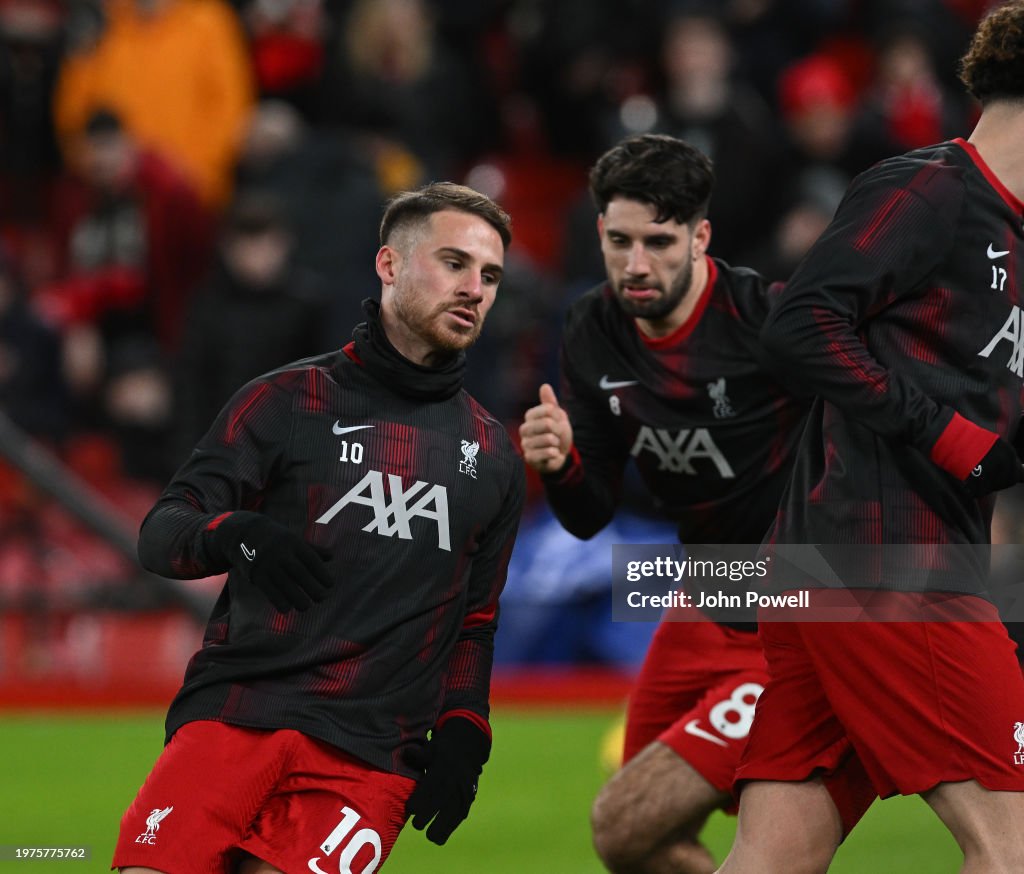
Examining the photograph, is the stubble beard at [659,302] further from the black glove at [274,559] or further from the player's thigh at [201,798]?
the player's thigh at [201,798]

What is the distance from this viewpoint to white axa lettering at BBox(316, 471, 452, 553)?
3938 millimetres

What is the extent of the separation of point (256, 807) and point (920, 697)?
1.44 m

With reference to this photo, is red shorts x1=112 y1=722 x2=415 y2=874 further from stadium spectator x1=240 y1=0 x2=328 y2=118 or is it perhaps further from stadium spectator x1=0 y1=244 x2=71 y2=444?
stadium spectator x1=240 y1=0 x2=328 y2=118

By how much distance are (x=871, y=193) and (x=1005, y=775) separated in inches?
49.3

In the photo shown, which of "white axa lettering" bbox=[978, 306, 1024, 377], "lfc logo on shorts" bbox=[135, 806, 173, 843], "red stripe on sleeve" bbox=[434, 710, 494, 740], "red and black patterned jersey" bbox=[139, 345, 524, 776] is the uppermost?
"white axa lettering" bbox=[978, 306, 1024, 377]

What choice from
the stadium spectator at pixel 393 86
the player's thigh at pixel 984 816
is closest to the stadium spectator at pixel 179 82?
the stadium spectator at pixel 393 86

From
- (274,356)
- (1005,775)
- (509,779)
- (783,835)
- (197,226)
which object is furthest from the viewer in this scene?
(197,226)

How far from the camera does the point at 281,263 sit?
9.94 metres

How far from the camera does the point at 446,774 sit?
3848 millimetres

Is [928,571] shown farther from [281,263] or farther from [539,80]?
[539,80]

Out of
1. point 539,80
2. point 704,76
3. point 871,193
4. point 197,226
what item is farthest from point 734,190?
point 871,193

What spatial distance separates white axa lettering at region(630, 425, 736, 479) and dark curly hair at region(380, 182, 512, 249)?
930mm

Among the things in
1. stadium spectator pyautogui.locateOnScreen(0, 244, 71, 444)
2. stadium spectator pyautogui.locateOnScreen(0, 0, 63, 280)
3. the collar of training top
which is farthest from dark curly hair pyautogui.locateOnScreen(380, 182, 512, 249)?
stadium spectator pyautogui.locateOnScreen(0, 0, 63, 280)

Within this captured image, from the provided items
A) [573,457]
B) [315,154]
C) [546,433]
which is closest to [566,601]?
[315,154]
